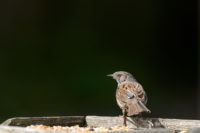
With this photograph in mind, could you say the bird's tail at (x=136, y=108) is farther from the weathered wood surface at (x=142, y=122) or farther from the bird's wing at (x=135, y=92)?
the weathered wood surface at (x=142, y=122)

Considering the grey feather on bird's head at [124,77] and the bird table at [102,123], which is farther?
the grey feather on bird's head at [124,77]

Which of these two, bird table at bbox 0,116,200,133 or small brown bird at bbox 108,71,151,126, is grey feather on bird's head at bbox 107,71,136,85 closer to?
small brown bird at bbox 108,71,151,126

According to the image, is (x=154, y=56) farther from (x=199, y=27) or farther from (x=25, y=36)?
(x=25, y=36)

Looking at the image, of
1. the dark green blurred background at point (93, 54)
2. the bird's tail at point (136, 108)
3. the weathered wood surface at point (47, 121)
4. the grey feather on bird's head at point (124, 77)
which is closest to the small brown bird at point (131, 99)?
the bird's tail at point (136, 108)

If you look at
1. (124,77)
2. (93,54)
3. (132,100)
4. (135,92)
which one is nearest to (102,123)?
(132,100)

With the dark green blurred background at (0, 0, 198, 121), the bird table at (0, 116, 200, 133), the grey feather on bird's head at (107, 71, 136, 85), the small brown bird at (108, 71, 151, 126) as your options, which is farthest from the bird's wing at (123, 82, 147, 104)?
the dark green blurred background at (0, 0, 198, 121)

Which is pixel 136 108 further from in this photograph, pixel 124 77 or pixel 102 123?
pixel 124 77

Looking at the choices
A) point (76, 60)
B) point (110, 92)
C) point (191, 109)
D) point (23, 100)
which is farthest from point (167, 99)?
point (23, 100)

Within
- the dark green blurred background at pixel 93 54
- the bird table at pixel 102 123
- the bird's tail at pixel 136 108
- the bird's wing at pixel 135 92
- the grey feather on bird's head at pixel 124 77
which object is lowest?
the bird table at pixel 102 123

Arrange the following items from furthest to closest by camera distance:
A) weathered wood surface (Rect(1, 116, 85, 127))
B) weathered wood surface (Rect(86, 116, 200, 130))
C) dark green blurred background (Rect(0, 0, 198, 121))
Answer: dark green blurred background (Rect(0, 0, 198, 121)), weathered wood surface (Rect(86, 116, 200, 130)), weathered wood surface (Rect(1, 116, 85, 127))
